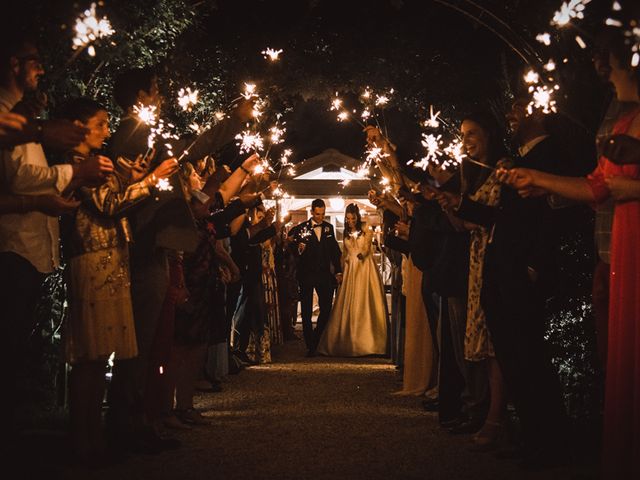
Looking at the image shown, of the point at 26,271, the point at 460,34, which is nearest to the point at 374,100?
the point at 460,34

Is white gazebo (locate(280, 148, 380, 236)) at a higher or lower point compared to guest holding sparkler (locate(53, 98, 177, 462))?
higher

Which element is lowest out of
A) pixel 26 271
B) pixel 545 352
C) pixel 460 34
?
pixel 545 352

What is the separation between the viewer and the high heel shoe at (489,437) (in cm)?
626

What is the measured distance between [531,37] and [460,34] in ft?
7.16

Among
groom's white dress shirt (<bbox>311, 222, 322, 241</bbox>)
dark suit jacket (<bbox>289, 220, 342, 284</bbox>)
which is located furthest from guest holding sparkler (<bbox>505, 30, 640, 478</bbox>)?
groom's white dress shirt (<bbox>311, 222, 322, 241</bbox>)

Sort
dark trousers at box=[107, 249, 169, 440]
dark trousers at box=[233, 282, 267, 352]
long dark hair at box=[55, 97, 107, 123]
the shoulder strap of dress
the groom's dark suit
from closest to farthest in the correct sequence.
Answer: the shoulder strap of dress < long dark hair at box=[55, 97, 107, 123] < dark trousers at box=[107, 249, 169, 440] < dark trousers at box=[233, 282, 267, 352] < the groom's dark suit

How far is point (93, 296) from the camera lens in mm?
5551

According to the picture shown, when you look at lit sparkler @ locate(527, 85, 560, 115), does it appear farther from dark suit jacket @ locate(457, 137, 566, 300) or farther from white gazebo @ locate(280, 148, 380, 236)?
white gazebo @ locate(280, 148, 380, 236)

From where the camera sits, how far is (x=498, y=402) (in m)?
6.42

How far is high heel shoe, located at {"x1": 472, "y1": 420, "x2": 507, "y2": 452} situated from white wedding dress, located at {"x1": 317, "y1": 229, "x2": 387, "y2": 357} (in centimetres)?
798

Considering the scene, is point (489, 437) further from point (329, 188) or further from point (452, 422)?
point (329, 188)

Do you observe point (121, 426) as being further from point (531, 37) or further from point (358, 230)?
point (358, 230)

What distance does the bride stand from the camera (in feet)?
47.4

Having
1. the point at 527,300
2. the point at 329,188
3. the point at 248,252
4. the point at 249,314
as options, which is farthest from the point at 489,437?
the point at 329,188
